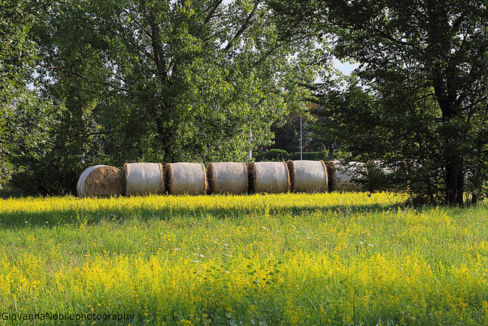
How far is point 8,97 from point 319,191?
10.7 meters

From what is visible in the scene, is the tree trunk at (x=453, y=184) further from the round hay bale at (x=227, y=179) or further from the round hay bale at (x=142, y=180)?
the round hay bale at (x=142, y=180)

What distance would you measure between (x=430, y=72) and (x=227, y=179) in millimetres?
7734

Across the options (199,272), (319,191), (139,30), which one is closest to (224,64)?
(139,30)

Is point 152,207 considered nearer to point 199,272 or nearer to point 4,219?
point 4,219

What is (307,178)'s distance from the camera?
15.8 metres

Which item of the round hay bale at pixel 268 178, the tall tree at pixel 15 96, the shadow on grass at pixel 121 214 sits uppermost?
the tall tree at pixel 15 96

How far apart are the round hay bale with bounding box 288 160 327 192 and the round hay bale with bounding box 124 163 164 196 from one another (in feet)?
15.7

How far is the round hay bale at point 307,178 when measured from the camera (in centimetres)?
1576

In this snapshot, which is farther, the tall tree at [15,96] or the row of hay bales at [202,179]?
the row of hay bales at [202,179]

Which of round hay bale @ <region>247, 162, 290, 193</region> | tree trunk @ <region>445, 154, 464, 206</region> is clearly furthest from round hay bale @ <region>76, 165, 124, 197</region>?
tree trunk @ <region>445, 154, 464, 206</region>

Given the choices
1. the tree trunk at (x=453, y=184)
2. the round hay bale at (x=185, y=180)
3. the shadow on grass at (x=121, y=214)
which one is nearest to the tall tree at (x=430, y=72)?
the tree trunk at (x=453, y=184)

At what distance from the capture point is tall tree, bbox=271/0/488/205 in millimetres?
9656

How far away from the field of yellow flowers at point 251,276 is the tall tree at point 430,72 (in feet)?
9.94

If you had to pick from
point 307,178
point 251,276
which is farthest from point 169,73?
point 251,276
